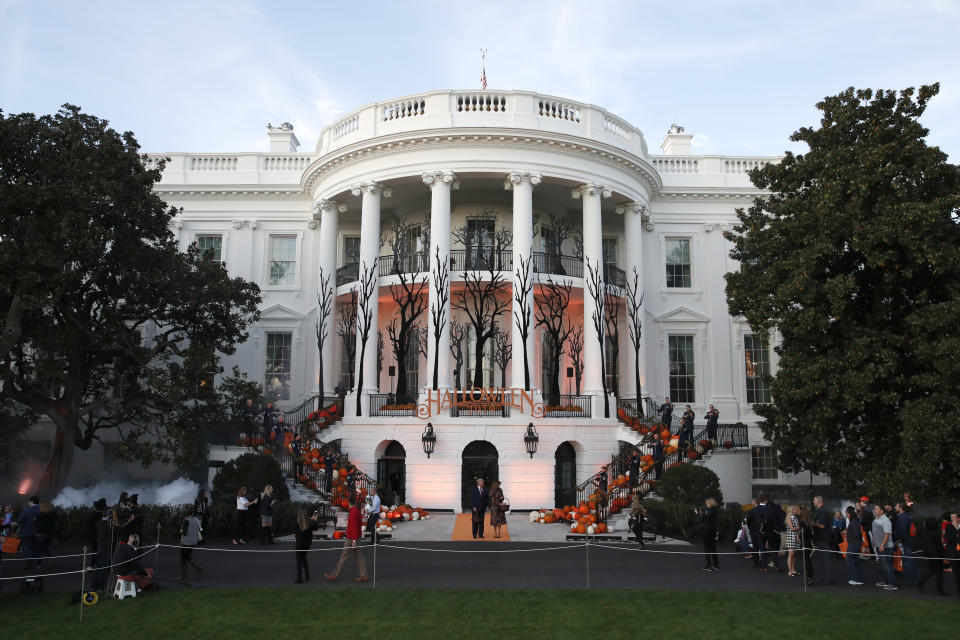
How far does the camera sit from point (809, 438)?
18031 mm

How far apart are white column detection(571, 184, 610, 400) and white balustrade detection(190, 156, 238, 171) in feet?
48.4

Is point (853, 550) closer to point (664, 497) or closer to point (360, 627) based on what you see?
point (664, 497)

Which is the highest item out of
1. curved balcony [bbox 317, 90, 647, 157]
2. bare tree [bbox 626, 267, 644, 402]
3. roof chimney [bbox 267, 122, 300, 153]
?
roof chimney [bbox 267, 122, 300, 153]

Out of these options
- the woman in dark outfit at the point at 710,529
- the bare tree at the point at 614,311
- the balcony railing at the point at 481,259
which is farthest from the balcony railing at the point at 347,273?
the woman in dark outfit at the point at 710,529

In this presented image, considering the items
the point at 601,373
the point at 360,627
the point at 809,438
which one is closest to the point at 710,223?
the point at 601,373

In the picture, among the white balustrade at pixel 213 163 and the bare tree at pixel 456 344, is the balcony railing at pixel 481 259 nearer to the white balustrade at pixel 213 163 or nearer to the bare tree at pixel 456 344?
the bare tree at pixel 456 344

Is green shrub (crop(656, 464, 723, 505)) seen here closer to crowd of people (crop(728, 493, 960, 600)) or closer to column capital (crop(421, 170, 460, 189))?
crowd of people (crop(728, 493, 960, 600))

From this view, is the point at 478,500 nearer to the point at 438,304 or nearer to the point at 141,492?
the point at 438,304

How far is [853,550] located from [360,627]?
8.32 meters

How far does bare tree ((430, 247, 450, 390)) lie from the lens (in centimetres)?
2441

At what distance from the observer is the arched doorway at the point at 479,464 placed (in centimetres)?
2320

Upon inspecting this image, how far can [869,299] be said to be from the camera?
1808 cm

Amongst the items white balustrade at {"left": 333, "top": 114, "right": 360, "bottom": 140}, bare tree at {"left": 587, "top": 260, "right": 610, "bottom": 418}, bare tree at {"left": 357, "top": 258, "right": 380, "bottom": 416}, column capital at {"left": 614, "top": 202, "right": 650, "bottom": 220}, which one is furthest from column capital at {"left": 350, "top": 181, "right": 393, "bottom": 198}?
column capital at {"left": 614, "top": 202, "right": 650, "bottom": 220}

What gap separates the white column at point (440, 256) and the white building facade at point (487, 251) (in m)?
0.08
